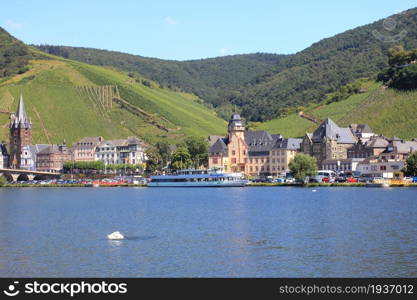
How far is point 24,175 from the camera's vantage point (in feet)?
618

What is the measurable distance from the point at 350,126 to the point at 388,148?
72.5 ft

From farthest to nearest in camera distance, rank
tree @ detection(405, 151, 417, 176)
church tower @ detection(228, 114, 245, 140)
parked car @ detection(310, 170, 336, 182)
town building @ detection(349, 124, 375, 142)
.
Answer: church tower @ detection(228, 114, 245, 140)
town building @ detection(349, 124, 375, 142)
parked car @ detection(310, 170, 336, 182)
tree @ detection(405, 151, 417, 176)

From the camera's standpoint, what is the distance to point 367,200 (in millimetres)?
85750

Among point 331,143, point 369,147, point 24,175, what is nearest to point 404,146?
point 369,147

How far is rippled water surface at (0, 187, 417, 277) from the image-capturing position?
39.1 meters

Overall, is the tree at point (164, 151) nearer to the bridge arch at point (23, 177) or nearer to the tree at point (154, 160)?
the tree at point (154, 160)

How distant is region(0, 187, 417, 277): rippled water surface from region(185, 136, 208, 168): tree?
321ft

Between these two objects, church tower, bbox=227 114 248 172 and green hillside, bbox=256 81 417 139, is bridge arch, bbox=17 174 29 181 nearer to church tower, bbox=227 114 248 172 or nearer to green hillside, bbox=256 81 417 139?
church tower, bbox=227 114 248 172

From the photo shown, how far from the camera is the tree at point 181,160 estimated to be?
16525 cm

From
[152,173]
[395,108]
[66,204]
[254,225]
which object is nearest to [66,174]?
[152,173]

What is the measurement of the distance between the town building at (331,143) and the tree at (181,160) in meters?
26.4

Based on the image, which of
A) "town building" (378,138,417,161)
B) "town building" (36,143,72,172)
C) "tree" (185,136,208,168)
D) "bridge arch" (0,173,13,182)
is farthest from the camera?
"town building" (36,143,72,172)

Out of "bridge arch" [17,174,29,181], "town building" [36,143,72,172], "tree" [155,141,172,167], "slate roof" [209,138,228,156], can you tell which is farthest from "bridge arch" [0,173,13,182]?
"slate roof" [209,138,228,156]

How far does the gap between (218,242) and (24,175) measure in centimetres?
14733
